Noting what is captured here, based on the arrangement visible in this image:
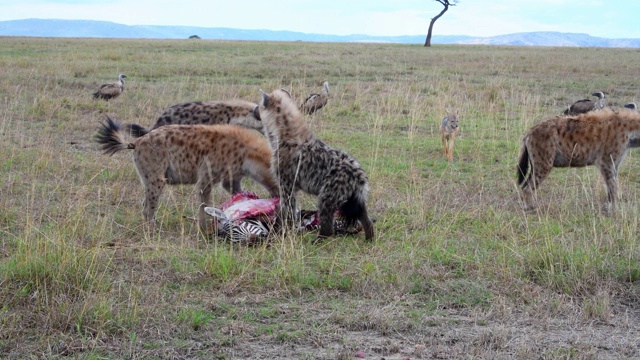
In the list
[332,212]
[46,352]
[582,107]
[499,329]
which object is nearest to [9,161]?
[332,212]

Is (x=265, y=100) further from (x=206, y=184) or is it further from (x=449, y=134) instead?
(x=449, y=134)

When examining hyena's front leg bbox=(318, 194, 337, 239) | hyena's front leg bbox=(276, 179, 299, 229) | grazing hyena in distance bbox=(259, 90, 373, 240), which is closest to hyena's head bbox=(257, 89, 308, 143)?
grazing hyena in distance bbox=(259, 90, 373, 240)

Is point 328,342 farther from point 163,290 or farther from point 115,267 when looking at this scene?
point 115,267

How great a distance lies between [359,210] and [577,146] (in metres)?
2.47

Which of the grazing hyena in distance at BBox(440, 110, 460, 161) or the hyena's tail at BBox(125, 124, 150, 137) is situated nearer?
the hyena's tail at BBox(125, 124, 150, 137)

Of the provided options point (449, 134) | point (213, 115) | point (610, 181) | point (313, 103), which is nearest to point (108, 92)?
point (313, 103)

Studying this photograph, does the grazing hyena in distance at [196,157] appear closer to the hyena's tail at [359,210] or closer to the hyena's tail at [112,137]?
the hyena's tail at [112,137]

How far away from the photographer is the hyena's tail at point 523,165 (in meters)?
6.93

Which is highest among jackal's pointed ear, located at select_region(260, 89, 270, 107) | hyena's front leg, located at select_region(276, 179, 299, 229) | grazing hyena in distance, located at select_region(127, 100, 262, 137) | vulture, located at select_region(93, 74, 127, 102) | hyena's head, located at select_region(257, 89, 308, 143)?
jackal's pointed ear, located at select_region(260, 89, 270, 107)

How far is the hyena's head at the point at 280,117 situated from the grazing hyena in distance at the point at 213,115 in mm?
1179

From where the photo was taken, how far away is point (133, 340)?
3.77 meters

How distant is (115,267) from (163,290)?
1.56ft

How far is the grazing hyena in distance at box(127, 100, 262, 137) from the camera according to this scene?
24.0 ft

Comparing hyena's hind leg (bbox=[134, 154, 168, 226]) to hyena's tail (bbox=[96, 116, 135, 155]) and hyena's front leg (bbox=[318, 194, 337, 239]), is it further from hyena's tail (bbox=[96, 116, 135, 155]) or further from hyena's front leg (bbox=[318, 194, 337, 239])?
hyena's front leg (bbox=[318, 194, 337, 239])
